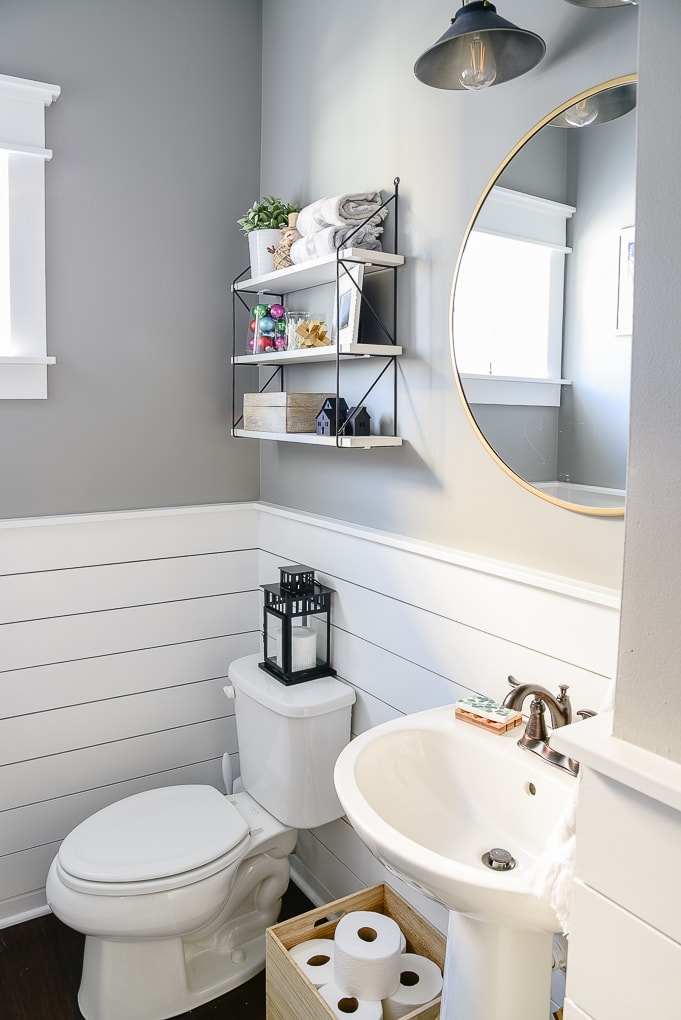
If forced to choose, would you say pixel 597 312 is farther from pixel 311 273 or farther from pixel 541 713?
pixel 311 273

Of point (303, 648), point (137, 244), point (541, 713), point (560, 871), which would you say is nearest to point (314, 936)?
Answer: point (303, 648)

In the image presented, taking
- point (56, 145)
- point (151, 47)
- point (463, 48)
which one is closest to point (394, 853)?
point (463, 48)

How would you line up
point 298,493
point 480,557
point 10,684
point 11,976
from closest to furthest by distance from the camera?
point 480,557 < point 11,976 < point 10,684 < point 298,493

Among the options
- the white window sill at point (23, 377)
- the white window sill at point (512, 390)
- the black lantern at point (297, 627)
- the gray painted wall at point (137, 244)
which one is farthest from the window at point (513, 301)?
the white window sill at point (23, 377)

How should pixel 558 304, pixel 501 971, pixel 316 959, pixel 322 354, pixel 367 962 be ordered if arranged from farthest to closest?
pixel 322 354 → pixel 316 959 → pixel 367 962 → pixel 558 304 → pixel 501 971

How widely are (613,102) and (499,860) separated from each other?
1.31 m

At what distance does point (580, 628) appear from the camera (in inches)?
55.6

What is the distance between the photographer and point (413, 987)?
5.23ft

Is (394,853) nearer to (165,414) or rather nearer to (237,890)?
(237,890)

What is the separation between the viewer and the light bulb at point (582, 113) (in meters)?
1.34

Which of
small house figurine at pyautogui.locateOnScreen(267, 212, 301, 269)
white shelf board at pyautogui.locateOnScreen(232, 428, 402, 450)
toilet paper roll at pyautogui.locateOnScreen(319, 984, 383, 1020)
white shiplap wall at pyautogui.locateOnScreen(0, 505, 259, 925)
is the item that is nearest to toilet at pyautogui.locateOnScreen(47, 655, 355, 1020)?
white shiplap wall at pyautogui.locateOnScreen(0, 505, 259, 925)

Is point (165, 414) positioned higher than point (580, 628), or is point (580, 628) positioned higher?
point (165, 414)

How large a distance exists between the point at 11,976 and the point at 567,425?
1.98 metres

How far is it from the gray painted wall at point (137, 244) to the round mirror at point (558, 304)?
103 centimetres
